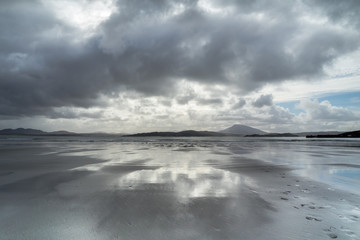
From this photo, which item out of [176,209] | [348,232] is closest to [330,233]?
[348,232]

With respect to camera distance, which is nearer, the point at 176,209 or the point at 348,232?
the point at 348,232

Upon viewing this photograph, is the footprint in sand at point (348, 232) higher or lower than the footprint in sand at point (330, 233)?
lower

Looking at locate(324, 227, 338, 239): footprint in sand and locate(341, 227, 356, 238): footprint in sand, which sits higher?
locate(324, 227, 338, 239): footprint in sand

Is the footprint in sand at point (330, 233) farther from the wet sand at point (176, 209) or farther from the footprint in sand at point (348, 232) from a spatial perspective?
the footprint in sand at point (348, 232)

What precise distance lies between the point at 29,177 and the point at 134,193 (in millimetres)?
6495

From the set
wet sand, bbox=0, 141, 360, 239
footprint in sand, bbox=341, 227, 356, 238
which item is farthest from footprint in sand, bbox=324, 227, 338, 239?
footprint in sand, bbox=341, 227, 356, 238

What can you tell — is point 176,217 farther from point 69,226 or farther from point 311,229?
point 311,229

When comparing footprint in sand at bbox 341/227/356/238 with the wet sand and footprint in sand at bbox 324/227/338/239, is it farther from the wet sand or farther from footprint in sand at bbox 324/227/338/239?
footprint in sand at bbox 324/227/338/239

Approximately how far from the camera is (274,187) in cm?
777

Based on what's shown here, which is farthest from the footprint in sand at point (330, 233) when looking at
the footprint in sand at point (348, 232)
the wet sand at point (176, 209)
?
the footprint in sand at point (348, 232)

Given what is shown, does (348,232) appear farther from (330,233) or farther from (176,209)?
(176,209)

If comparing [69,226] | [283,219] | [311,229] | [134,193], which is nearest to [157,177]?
[134,193]

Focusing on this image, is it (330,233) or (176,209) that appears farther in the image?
(176,209)

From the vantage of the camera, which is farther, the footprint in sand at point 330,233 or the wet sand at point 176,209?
the wet sand at point 176,209
